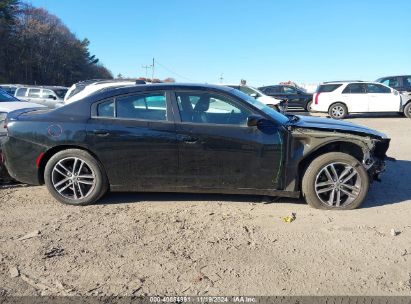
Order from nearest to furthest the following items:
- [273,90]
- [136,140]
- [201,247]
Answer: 1. [201,247]
2. [136,140]
3. [273,90]

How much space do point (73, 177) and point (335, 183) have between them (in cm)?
319

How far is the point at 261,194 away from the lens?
516 cm

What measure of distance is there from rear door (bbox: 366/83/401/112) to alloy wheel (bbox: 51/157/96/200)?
15612 mm

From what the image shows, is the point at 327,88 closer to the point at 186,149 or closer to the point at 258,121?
the point at 258,121

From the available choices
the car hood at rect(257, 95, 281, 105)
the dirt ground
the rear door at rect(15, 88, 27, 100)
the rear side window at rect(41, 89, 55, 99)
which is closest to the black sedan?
the dirt ground

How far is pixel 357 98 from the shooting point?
18.2 meters

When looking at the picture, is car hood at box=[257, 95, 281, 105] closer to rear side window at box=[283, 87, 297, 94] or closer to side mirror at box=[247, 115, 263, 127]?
rear side window at box=[283, 87, 297, 94]

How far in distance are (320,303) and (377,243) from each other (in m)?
1.36

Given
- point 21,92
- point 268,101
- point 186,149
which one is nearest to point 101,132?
point 186,149

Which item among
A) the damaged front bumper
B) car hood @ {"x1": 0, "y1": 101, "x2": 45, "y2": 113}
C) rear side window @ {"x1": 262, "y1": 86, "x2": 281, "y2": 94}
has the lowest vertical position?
the damaged front bumper

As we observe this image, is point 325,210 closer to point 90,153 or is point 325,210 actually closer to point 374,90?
point 90,153

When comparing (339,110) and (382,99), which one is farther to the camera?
(339,110)

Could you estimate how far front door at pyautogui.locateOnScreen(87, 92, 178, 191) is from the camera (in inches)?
201

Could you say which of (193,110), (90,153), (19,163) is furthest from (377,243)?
(19,163)
